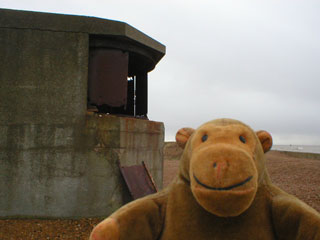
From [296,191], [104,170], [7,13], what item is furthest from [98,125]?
[296,191]

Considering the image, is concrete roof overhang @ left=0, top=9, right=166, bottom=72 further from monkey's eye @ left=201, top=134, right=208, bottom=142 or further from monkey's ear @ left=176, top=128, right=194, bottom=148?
monkey's eye @ left=201, top=134, right=208, bottom=142

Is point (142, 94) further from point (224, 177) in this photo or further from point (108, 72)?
point (224, 177)

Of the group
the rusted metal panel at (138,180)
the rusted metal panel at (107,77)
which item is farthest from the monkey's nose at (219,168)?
the rusted metal panel at (107,77)

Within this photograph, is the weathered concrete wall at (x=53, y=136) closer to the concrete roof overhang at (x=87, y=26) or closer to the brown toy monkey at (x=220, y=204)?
the concrete roof overhang at (x=87, y=26)

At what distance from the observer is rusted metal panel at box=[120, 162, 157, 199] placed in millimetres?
4305

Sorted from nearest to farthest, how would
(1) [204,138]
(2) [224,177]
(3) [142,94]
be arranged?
(2) [224,177] < (1) [204,138] < (3) [142,94]

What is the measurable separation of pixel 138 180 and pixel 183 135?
8.93 ft

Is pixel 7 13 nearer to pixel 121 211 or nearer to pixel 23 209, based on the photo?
Answer: pixel 23 209

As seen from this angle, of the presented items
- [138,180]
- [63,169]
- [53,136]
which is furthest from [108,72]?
[138,180]

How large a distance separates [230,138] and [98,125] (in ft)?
10.0

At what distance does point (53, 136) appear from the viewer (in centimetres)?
420

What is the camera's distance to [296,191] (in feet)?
25.3

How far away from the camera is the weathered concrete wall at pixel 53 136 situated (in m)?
4.10

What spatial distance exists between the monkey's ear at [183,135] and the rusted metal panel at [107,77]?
3.00 meters
